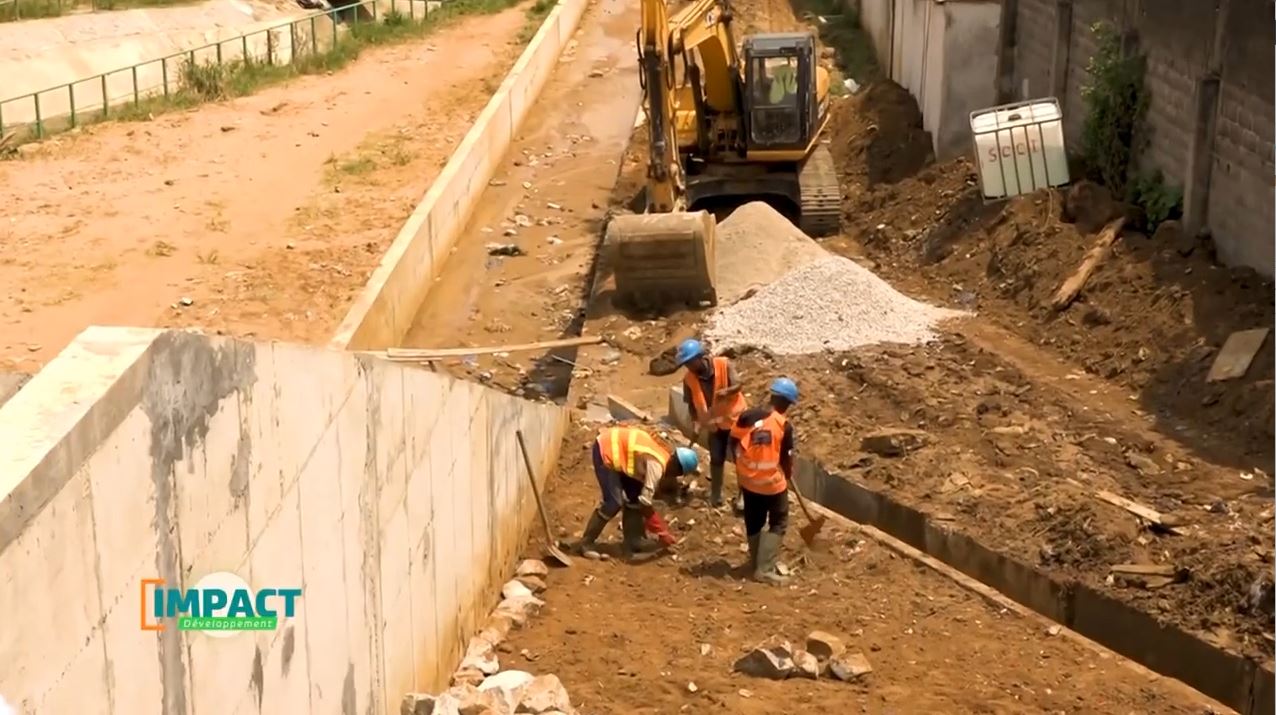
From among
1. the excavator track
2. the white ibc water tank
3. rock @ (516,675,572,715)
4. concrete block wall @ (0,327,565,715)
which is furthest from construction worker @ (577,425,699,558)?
the excavator track

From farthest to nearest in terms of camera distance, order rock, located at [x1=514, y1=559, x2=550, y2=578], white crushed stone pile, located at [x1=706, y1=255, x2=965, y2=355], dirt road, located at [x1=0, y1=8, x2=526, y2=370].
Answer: dirt road, located at [x1=0, y1=8, x2=526, y2=370], white crushed stone pile, located at [x1=706, y1=255, x2=965, y2=355], rock, located at [x1=514, y1=559, x2=550, y2=578]

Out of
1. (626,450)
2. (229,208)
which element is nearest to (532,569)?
(626,450)

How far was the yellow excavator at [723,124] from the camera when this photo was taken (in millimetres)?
18703

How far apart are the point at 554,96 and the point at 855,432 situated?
17920mm

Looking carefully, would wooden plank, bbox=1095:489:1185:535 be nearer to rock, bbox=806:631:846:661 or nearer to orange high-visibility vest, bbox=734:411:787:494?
orange high-visibility vest, bbox=734:411:787:494

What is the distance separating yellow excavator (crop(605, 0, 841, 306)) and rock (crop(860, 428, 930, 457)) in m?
4.78

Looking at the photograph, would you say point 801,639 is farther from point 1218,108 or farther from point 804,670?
point 1218,108

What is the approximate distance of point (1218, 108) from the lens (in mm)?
16234

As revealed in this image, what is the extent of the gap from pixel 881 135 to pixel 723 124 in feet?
11.1

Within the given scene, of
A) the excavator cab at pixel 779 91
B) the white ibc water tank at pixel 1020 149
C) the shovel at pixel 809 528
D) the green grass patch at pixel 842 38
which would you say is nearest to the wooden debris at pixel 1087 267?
the white ibc water tank at pixel 1020 149

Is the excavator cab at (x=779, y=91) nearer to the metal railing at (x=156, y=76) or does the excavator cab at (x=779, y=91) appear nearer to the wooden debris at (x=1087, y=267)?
the wooden debris at (x=1087, y=267)

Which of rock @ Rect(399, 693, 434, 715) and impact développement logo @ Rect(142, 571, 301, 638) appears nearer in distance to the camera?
impact développement logo @ Rect(142, 571, 301, 638)

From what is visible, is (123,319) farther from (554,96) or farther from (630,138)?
(554,96)

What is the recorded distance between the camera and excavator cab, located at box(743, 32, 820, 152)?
20688mm
